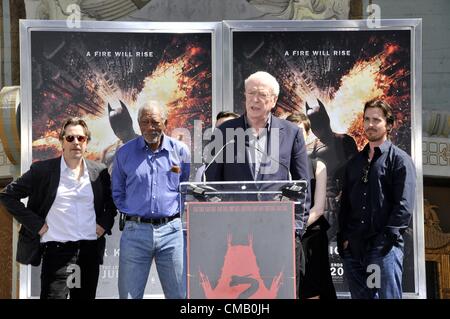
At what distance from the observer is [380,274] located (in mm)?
6016

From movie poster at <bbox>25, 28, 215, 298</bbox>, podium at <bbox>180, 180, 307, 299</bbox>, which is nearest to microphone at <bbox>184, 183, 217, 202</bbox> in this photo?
podium at <bbox>180, 180, 307, 299</bbox>

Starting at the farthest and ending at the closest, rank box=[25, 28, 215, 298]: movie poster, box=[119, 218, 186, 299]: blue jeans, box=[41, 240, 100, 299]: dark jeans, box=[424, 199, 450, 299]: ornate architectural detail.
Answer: box=[424, 199, 450, 299]: ornate architectural detail < box=[25, 28, 215, 298]: movie poster < box=[41, 240, 100, 299]: dark jeans < box=[119, 218, 186, 299]: blue jeans

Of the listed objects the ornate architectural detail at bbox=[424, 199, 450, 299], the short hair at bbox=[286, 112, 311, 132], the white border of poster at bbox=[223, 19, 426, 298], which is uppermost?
the white border of poster at bbox=[223, 19, 426, 298]

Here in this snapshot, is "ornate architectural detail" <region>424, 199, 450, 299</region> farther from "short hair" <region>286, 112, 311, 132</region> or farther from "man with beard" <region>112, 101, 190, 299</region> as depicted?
"man with beard" <region>112, 101, 190, 299</region>

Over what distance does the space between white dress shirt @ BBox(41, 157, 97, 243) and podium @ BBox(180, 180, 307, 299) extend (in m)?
1.43

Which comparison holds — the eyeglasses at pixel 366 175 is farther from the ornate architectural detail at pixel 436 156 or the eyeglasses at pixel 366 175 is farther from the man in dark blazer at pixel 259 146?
the ornate architectural detail at pixel 436 156

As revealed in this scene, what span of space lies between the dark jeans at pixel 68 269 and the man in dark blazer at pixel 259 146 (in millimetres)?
987

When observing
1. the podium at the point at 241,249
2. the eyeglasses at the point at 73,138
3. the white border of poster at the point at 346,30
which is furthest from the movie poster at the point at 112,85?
the podium at the point at 241,249

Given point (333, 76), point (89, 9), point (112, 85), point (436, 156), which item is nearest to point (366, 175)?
point (333, 76)

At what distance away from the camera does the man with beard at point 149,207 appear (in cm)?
600

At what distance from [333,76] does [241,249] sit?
2.56m

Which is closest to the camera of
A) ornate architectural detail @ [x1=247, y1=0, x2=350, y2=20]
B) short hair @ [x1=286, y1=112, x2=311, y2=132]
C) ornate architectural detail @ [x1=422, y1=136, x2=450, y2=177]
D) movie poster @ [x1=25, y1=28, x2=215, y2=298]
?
short hair @ [x1=286, y1=112, x2=311, y2=132]

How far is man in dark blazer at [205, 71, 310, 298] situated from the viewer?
5.54 metres

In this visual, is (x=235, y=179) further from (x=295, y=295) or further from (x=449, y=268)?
(x=449, y=268)
